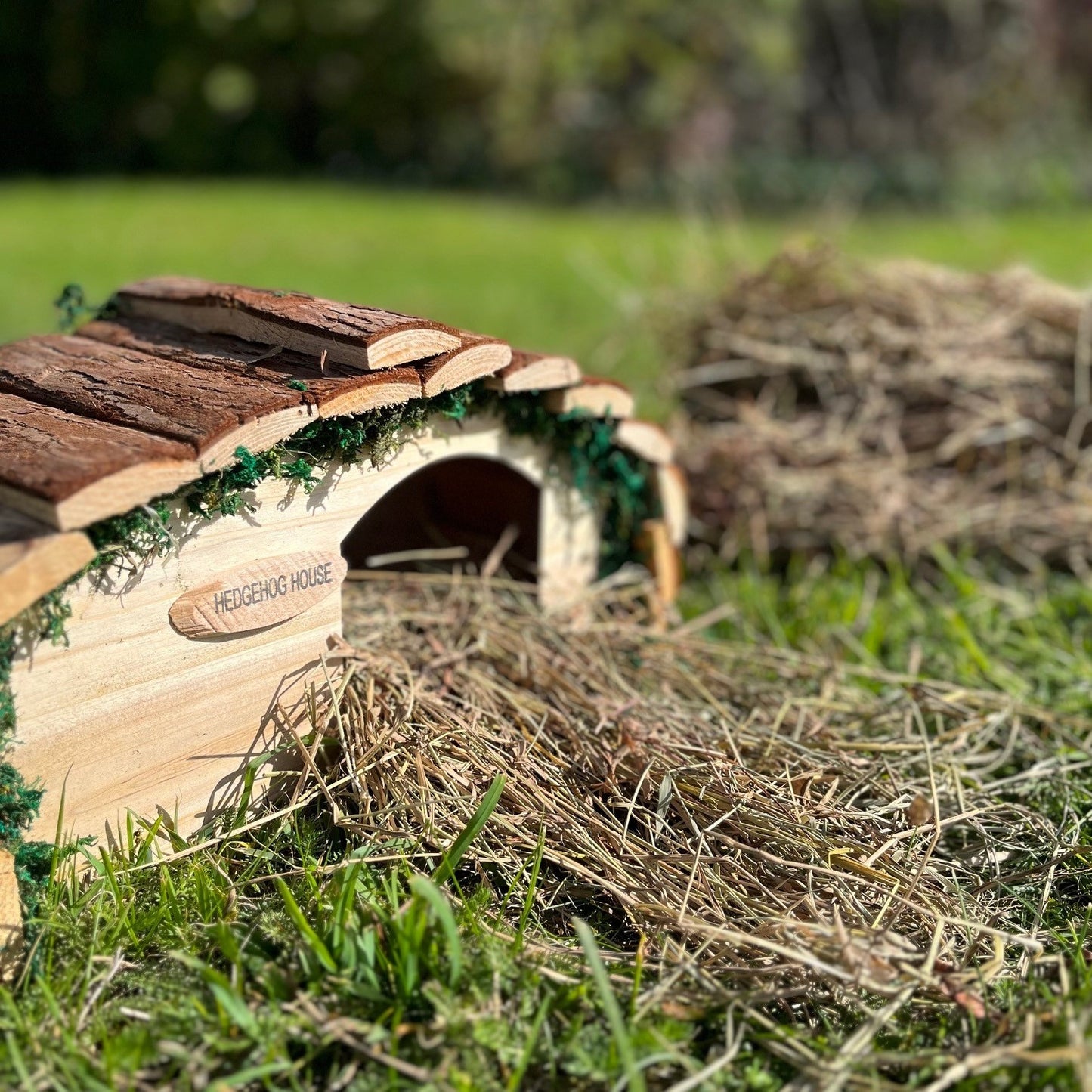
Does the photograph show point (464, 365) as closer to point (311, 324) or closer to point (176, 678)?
point (311, 324)

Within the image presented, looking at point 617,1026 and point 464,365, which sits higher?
point 464,365

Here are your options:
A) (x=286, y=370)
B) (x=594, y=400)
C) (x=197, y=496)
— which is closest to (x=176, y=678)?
(x=197, y=496)

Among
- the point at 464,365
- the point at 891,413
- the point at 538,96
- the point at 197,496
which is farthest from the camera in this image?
the point at 538,96

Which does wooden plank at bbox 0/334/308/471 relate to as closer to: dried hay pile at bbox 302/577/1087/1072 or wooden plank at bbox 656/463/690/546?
dried hay pile at bbox 302/577/1087/1072

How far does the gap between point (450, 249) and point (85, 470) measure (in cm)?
809

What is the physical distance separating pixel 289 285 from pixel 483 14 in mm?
7513

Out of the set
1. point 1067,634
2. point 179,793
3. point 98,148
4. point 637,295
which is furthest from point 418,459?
point 98,148

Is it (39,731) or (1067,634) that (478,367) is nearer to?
(39,731)

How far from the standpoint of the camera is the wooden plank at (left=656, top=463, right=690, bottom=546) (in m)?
3.51

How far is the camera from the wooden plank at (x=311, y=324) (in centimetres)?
240

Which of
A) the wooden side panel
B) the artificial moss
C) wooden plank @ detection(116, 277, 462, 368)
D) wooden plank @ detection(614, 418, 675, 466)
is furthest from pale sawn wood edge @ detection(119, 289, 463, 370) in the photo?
wooden plank @ detection(614, 418, 675, 466)

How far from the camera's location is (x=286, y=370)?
2438 mm

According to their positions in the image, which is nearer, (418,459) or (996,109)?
(418,459)

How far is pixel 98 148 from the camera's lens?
52.7 feet
